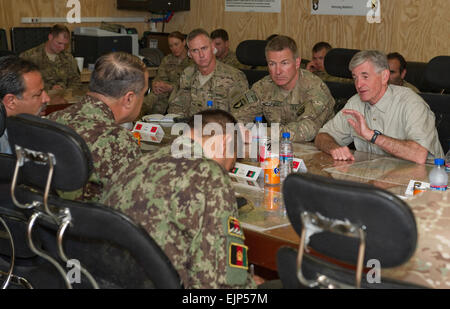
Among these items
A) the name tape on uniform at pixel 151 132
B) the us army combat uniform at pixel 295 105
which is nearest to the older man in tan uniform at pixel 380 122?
the us army combat uniform at pixel 295 105

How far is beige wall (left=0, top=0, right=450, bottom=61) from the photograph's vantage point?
255 inches

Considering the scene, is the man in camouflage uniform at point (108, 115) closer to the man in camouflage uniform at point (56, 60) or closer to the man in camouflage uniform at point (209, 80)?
the man in camouflage uniform at point (209, 80)

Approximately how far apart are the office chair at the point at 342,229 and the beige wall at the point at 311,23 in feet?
17.5

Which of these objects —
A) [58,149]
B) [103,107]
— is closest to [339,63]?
[103,107]

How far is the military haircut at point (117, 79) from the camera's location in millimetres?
2736

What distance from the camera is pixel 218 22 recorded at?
8.71 m

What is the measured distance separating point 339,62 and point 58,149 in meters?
3.05

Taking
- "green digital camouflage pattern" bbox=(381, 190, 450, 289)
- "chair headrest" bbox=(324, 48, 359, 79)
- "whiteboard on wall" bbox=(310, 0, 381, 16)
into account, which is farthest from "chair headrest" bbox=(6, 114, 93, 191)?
"whiteboard on wall" bbox=(310, 0, 381, 16)

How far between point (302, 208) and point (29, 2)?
309 inches

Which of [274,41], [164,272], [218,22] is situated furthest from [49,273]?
[218,22]

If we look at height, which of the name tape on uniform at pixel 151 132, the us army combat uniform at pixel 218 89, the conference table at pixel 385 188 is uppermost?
the us army combat uniform at pixel 218 89

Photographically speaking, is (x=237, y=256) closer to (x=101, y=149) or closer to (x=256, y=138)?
(x=101, y=149)

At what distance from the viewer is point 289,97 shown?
4.36 m

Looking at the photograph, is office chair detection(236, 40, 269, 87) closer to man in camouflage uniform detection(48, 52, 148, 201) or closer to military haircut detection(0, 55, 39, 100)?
military haircut detection(0, 55, 39, 100)
